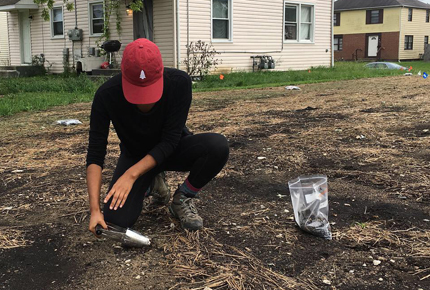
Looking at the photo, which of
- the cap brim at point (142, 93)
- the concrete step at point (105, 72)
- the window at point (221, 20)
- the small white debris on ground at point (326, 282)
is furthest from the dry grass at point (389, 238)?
the window at point (221, 20)

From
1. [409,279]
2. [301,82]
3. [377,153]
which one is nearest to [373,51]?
[301,82]

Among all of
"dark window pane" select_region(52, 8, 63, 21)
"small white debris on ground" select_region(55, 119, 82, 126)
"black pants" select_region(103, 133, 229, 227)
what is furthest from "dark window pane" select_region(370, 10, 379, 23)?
"black pants" select_region(103, 133, 229, 227)

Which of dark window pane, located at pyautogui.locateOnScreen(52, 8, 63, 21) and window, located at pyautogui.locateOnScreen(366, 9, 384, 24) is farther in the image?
window, located at pyautogui.locateOnScreen(366, 9, 384, 24)

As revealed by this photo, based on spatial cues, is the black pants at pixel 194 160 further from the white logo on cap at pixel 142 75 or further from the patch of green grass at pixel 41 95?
the patch of green grass at pixel 41 95

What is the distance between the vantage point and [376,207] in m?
3.09

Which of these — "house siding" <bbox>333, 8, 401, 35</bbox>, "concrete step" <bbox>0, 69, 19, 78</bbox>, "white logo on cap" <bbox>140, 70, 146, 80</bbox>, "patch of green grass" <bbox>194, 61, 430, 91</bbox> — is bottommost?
"patch of green grass" <bbox>194, 61, 430, 91</bbox>

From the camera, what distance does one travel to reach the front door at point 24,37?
64.6 feet

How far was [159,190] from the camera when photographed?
321 centimetres

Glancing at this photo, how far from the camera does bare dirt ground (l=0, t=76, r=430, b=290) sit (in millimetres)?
2258

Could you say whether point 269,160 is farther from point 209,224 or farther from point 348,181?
point 209,224

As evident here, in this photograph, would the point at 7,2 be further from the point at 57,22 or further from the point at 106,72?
the point at 106,72

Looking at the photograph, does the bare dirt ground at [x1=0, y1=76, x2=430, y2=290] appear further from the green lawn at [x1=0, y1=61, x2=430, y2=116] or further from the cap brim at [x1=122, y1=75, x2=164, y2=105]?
the green lawn at [x1=0, y1=61, x2=430, y2=116]

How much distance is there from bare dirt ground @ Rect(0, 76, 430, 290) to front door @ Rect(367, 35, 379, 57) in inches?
1422

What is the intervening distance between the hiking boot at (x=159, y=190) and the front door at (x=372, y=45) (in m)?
39.3
